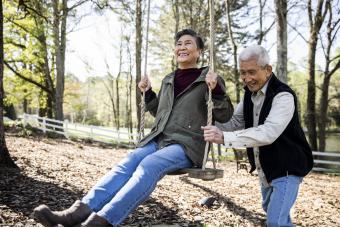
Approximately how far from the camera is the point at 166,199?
535 centimetres

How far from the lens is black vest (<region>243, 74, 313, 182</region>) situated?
252cm

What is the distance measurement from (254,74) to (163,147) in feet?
3.20

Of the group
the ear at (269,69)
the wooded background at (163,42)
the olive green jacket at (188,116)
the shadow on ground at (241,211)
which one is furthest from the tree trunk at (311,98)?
the ear at (269,69)

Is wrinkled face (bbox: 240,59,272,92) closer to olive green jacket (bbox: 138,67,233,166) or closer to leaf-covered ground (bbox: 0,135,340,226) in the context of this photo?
olive green jacket (bbox: 138,67,233,166)

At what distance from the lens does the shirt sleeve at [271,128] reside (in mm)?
2414

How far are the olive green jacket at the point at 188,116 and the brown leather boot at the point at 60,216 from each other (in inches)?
35.9

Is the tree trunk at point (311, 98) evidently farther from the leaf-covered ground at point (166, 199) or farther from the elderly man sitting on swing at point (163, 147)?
the elderly man sitting on swing at point (163, 147)

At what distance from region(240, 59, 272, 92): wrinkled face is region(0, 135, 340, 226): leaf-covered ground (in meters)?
1.31

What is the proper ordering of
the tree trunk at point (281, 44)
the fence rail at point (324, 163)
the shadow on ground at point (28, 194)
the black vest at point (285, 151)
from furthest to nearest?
the fence rail at point (324, 163)
the tree trunk at point (281, 44)
the shadow on ground at point (28, 194)
the black vest at point (285, 151)

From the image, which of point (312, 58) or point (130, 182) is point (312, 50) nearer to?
point (312, 58)

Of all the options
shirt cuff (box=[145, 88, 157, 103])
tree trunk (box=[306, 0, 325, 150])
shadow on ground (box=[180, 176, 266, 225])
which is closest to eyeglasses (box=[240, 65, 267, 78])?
shirt cuff (box=[145, 88, 157, 103])

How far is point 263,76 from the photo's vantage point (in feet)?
8.71

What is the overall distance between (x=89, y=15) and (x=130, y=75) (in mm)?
9581

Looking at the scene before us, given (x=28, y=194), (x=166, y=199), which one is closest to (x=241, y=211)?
(x=166, y=199)
